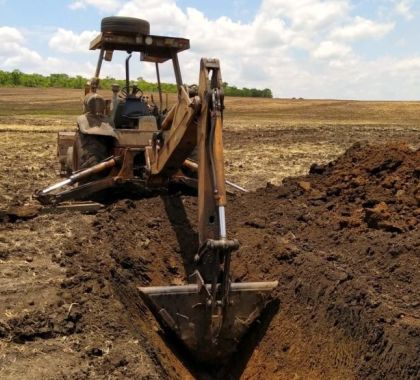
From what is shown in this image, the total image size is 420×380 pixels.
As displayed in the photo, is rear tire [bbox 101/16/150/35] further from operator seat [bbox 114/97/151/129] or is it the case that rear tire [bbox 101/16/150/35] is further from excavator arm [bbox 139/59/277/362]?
excavator arm [bbox 139/59/277/362]

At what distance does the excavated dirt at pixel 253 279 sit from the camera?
14.0 feet

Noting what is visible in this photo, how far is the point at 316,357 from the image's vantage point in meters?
4.77

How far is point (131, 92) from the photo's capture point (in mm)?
9070

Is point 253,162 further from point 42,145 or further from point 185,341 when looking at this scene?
point 185,341

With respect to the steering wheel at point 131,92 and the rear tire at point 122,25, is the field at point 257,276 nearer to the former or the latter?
the steering wheel at point 131,92

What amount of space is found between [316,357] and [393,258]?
1.25 meters

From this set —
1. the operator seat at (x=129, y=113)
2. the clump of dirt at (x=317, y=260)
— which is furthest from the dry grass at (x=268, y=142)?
the clump of dirt at (x=317, y=260)

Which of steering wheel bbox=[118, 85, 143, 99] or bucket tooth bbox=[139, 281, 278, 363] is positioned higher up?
steering wheel bbox=[118, 85, 143, 99]

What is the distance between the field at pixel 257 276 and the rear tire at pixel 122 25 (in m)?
2.40

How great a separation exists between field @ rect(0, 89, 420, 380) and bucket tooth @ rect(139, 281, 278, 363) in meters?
0.19

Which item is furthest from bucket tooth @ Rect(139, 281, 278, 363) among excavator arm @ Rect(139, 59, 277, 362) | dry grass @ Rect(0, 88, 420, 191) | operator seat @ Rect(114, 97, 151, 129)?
dry grass @ Rect(0, 88, 420, 191)

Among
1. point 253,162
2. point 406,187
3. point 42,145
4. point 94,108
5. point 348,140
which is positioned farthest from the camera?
point 348,140

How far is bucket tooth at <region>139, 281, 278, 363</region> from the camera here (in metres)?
4.80

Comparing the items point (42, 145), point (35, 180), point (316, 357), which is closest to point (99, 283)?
point (316, 357)
